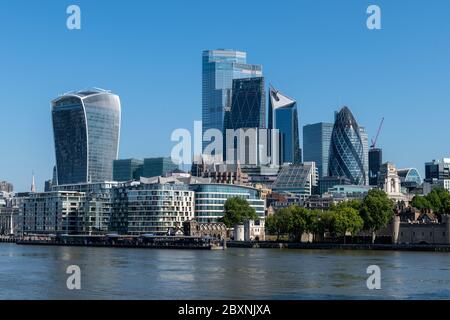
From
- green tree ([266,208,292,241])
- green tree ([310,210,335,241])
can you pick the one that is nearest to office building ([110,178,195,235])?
green tree ([266,208,292,241])

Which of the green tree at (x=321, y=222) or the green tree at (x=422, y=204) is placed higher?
the green tree at (x=422, y=204)

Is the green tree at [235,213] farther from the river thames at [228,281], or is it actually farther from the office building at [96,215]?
the river thames at [228,281]

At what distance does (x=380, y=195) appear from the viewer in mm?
142625

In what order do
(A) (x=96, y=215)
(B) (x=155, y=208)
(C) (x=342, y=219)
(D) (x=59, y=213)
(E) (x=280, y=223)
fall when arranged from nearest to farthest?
(C) (x=342, y=219) < (E) (x=280, y=223) < (B) (x=155, y=208) < (A) (x=96, y=215) < (D) (x=59, y=213)

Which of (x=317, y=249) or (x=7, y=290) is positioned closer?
(x=7, y=290)

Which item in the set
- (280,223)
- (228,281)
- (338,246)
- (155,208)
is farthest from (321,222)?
(228,281)

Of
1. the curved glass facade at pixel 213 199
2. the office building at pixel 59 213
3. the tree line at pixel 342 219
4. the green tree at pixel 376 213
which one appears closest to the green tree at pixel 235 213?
the tree line at pixel 342 219

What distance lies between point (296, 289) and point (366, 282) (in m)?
7.89

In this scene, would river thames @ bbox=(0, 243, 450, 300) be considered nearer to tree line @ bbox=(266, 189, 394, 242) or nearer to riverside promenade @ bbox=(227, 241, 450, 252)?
riverside promenade @ bbox=(227, 241, 450, 252)

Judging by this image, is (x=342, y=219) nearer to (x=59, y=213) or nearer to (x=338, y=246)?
(x=338, y=246)

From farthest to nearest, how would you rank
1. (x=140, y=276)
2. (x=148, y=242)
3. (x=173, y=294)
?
(x=148, y=242)
(x=140, y=276)
(x=173, y=294)

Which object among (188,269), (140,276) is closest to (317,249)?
(188,269)

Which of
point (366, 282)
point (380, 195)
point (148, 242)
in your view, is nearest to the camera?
point (366, 282)

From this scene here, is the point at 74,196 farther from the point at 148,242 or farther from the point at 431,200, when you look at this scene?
Result: the point at 431,200
